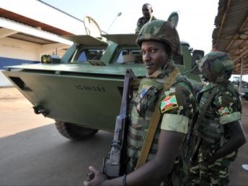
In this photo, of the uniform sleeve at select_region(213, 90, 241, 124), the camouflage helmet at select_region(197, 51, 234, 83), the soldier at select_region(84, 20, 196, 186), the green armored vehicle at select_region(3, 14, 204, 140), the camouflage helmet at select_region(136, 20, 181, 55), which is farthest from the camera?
the green armored vehicle at select_region(3, 14, 204, 140)

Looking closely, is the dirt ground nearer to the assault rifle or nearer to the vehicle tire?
the vehicle tire

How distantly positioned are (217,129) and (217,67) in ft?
1.56

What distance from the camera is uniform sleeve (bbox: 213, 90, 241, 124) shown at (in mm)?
1999

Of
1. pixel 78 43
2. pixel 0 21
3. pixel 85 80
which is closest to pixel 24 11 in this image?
pixel 0 21

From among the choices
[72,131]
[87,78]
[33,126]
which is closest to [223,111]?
[87,78]

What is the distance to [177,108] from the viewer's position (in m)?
1.14

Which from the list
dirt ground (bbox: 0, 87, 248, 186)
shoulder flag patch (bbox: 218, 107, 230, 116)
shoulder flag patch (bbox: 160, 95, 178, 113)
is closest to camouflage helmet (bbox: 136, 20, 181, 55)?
shoulder flag patch (bbox: 160, 95, 178, 113)

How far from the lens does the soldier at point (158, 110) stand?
110 centimetres

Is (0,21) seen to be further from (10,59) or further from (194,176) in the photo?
(194,176)

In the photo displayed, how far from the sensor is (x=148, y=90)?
1243 millimetres

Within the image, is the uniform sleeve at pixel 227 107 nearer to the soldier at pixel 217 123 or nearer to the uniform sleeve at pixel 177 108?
the soldier at pixel 217 123

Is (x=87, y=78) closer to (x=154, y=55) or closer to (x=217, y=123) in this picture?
(x=217, y=123)

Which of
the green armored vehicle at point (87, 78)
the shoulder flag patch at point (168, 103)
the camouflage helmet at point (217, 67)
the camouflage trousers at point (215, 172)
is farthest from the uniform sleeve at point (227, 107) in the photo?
the shoulder flag patch at point (168, 103)

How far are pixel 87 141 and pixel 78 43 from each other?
175 centimetres
